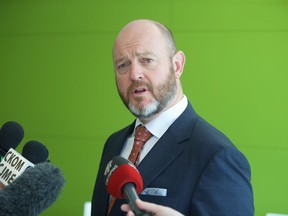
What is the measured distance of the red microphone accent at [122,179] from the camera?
0.76 metres

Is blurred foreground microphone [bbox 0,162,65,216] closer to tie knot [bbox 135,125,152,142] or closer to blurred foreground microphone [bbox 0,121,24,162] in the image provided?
blurred foreground microphone [bbox 0,121,24,162]

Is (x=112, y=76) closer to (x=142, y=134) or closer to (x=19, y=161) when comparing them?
(x=142, y=134)

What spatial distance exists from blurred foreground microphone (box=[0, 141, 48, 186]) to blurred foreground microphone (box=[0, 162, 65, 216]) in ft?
0.12

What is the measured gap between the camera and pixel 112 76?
2.62 m

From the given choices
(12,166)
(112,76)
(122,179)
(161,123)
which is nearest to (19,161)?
(12,166)

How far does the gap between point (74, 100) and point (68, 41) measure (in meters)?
0.49

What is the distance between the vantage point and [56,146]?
270cm

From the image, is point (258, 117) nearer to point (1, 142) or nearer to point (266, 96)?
point (266, 96)

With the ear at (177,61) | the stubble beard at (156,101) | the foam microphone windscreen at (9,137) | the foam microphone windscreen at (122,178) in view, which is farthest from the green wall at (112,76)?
the foam microphone windscreen at (9,137)

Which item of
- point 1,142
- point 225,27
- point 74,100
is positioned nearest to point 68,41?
point 74,100

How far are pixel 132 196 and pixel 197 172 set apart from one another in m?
0.40

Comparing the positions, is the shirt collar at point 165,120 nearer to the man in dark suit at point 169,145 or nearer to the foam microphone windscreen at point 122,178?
the man in dark suit at point 169,145

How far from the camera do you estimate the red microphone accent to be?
76 centimetres

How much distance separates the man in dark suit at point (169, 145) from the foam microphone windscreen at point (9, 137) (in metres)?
0.49
